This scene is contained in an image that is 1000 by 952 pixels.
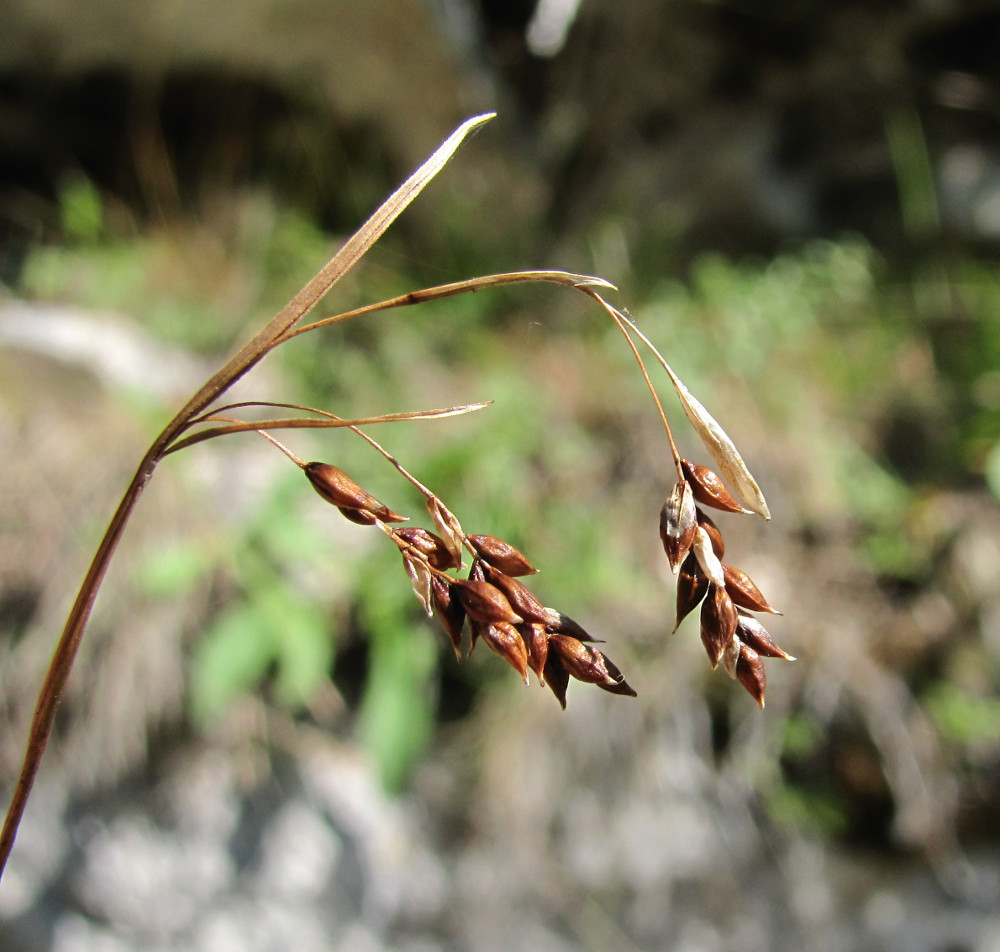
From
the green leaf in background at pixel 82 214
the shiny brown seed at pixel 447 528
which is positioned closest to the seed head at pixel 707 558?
the shiny brown seed at pixel 447 528

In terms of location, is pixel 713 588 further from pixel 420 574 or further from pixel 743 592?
pixel 420 574

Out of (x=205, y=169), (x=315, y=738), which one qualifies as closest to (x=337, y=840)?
(x=315, y=738)

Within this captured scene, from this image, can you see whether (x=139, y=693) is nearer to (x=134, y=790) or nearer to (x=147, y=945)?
(x=134, y=790)

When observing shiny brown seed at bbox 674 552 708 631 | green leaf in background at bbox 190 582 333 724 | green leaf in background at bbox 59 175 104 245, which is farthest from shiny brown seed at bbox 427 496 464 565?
green leaf in background at bbox 59 175 104 245

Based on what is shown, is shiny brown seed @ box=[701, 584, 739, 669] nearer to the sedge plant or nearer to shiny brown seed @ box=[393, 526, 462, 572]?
the sedge plant

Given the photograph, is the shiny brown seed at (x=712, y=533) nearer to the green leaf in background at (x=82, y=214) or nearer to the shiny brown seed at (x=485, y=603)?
the shiny brown seed at (x=485, y=603)

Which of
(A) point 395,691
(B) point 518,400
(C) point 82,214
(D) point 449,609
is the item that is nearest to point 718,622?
(D) point 449,609
